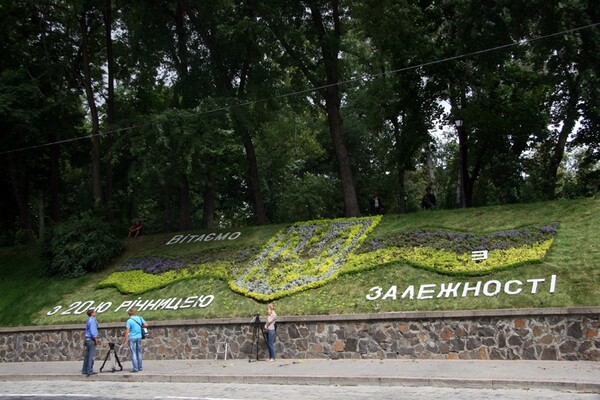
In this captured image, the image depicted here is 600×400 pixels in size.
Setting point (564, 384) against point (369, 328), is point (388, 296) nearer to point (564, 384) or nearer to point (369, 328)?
point (369, 328)

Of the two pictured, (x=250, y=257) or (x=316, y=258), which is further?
(x=250, y=257)

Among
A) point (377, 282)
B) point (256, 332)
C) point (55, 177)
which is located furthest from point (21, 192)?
point (377, 282)

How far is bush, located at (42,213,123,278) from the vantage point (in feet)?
88.1

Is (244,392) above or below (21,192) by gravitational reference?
below

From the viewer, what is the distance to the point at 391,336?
16.6m

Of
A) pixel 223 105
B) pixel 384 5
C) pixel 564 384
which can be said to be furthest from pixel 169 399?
pixel 384 5

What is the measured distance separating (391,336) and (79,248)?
15.5m

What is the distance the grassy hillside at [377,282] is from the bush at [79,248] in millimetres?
527

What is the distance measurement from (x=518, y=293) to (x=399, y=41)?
1563 cm

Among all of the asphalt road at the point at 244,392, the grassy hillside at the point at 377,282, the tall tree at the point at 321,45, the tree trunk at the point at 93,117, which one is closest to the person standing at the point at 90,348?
the asphalt road at the point at 244,392

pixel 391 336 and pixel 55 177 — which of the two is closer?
pixel 391 336

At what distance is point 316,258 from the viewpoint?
22484 mm

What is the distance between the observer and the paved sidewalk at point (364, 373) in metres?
12.2

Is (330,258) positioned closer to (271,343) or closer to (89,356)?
(271,343)
